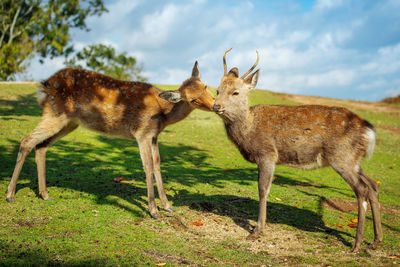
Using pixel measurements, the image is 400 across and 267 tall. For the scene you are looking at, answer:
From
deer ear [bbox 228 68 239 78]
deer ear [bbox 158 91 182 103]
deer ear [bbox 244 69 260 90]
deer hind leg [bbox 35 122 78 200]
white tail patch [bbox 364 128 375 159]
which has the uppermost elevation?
deer ear [bbox 228 68 239 78]

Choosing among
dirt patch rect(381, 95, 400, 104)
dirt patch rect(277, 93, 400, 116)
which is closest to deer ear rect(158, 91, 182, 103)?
dirt patch rect(277, 93, 400, 116)

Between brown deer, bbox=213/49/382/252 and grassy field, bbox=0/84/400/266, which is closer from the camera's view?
grassy field, bbox=0/84/400/266

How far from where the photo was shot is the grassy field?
5027 mm

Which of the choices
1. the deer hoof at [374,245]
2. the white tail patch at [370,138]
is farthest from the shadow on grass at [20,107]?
the deer hoof at [374,245]

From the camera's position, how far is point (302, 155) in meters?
6.18

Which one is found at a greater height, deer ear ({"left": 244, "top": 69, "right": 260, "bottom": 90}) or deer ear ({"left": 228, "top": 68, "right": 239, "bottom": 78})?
deer ear ({"left": 228, "top": 68, "right": 239, "bottom": 78})

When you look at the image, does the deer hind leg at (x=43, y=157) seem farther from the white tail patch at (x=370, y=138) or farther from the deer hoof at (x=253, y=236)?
the white tail patch at (x=370, y=138)

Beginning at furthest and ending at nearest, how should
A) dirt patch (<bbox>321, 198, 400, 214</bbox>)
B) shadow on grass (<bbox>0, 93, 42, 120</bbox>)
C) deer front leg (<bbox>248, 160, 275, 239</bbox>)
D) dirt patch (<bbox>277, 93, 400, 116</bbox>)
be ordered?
dirt patch (<bbox>277, 93, 400, 116</bbox>)
shadow on grass (<bbox>0, 93, 42, 120</bbox>)
dirt patch (<bbox>321, 198, 400, 214</bbox>)
deer front leg (<bbox>248, 160, 275, 239</bbox>)

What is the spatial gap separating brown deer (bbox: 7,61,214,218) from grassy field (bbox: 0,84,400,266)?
871mm

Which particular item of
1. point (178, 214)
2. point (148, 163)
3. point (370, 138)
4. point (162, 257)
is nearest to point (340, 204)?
point (370, 138)

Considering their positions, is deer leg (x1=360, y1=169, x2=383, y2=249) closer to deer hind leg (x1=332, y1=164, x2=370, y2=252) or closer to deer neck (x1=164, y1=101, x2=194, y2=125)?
deer hind leg (x1=332, y1=164, x2=370, y2=252)

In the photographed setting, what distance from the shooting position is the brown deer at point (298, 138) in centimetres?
588

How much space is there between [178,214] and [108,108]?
252cm

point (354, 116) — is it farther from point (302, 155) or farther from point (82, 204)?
point (82, 204)
